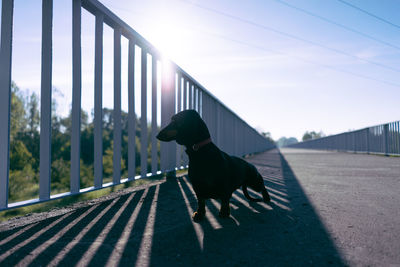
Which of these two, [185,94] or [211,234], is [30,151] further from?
[211,234]

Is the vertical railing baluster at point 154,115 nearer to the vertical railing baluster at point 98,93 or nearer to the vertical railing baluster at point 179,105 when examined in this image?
the vertical railing baluster at point 179,105

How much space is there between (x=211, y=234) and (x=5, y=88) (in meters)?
1.77

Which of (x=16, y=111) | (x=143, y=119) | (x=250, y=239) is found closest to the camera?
(x=250, y=239)

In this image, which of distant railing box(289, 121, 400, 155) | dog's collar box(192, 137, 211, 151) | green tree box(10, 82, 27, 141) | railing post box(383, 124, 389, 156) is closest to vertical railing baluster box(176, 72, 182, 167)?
dog's collar box(192, 137, 211, 151)

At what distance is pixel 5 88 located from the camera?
1.87 metres

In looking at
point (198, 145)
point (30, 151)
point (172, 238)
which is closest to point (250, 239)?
point (172, 238)

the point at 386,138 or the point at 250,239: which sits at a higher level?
the point at 386,138

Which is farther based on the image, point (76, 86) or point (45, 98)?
point (76, 86)

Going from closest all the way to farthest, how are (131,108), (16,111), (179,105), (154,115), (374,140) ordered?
(131,108), (154,115), (179,105), (374,140), (16,111)

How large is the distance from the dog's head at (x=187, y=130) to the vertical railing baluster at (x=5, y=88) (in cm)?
110

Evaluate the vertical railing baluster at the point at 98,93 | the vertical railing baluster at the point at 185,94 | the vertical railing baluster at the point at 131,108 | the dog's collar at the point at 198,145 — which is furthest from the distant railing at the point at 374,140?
the vertical railing baluster at the point at 98,93

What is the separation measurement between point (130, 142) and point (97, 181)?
2.41 feet

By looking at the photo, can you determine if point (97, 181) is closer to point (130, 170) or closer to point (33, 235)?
point (130, 170)

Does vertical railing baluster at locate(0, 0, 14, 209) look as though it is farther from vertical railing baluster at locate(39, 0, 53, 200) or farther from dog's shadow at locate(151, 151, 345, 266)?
dog's shadow at locate(151, 151, 345, 266)
